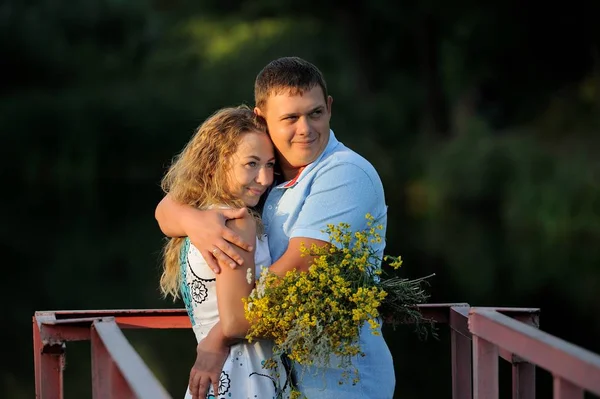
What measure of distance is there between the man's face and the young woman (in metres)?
0.06

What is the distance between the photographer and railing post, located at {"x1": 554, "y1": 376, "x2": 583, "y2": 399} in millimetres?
2096

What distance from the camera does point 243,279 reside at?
9.16 ft

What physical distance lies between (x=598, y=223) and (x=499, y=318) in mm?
14486

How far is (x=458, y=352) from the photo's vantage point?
3.34m

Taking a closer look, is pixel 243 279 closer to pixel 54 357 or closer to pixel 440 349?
Result: pixel 54 357

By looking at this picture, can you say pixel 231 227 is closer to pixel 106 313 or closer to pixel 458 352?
pixel 106 313

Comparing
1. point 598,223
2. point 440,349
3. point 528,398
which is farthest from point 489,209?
point 528,398

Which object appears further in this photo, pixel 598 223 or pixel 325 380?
pixel 598 223

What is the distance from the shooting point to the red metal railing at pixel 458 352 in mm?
2076

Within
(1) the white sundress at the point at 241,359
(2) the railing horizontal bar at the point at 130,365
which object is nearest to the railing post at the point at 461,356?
(1) the white sundress at the point at 241,359

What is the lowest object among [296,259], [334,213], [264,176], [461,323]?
[461,323]

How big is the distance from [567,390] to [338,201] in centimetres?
89

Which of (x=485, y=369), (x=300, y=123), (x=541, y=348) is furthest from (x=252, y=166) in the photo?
(x=541, y=348)

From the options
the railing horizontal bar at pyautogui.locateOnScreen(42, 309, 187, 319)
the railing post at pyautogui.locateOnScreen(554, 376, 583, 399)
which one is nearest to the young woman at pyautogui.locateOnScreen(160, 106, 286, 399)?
the railing horizontal bar at pyautogui.locateOnScreen(42, 309, 187, 319)
